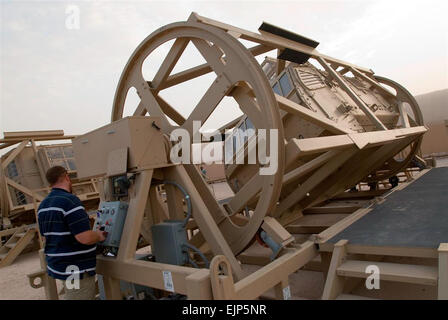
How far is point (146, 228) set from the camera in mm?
3695

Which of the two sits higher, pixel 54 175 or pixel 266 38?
pixel 266 38

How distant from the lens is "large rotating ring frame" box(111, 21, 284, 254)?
2.77 meters

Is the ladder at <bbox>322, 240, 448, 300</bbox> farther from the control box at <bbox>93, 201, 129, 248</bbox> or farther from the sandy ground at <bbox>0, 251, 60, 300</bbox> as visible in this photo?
the sandy ground at <bbox>0, 251, 60, 300</bbox>

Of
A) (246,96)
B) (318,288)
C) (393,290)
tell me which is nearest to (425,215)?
(393,290)

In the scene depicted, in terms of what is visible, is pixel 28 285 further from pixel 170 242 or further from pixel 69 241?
pixel 170 242

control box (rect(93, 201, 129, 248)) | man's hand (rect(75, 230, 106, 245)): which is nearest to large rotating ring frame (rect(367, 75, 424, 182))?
control box (rect(93, 201, 129, 248))

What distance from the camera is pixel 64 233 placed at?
255 centimetres

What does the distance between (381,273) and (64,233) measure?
2326mm

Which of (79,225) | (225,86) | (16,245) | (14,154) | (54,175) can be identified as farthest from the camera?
(14,154)

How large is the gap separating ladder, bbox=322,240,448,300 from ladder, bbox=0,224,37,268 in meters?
7.28

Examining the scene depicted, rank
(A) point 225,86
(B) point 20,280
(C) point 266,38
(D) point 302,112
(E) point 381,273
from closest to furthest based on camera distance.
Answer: (E) point 381,273
(A) point 225,86
(D) point 302,112
(C) point 266,38
(B) point 20,280

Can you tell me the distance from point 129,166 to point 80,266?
868mm

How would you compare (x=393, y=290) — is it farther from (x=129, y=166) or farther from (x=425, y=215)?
(x=129, y=166)

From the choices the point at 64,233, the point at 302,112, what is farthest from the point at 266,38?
the point at 64,233
